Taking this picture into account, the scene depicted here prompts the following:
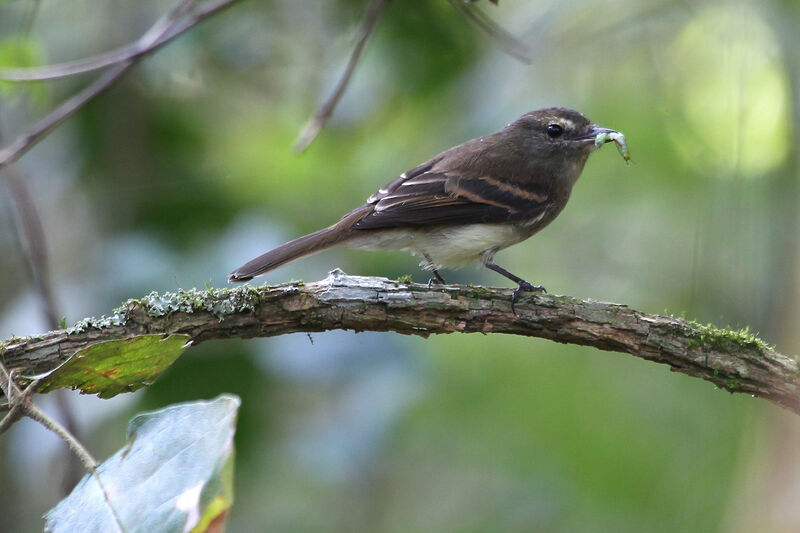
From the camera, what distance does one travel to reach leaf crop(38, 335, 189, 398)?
1.81 meters

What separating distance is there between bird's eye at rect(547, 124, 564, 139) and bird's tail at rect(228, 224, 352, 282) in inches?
53.7

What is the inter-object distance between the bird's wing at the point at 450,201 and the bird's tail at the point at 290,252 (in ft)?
0.35

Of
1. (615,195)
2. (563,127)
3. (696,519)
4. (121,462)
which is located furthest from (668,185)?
(121,462)

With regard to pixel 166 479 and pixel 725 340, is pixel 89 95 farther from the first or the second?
pixel 725 340

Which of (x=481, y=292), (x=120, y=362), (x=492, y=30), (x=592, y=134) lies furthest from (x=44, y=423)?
(x=592, y=134)

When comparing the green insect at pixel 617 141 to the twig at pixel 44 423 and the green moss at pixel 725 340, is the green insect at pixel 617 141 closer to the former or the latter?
Result: the green moss at pixel 725 340

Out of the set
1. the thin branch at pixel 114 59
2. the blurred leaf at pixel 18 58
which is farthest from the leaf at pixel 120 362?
the blurred leaf at pixel 18 58

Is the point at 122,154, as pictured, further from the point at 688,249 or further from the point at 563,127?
the point at 688,249

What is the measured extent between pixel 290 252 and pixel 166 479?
6.52 feet

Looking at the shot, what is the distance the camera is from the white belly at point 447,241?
3736mm

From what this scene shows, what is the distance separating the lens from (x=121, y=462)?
1.56 m

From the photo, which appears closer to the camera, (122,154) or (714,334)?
(714,334)

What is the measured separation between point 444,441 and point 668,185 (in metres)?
2.22

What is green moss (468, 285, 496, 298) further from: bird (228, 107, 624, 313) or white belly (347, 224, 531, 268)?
white belly (347, 224, 531, 268)
